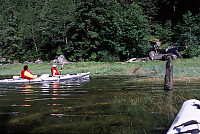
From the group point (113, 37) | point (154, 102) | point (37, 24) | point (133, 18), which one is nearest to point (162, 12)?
point (133, 18)

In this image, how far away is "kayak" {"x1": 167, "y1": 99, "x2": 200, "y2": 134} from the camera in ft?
13.5

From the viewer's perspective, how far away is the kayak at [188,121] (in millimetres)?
4105

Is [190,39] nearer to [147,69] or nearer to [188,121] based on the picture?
[147,69]

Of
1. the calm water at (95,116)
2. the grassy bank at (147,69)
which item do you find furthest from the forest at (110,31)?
the calm water at (95,116)

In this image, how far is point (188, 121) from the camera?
4.37 metres

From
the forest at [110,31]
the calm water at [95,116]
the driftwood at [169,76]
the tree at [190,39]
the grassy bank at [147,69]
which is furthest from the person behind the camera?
the forest at [110,31]

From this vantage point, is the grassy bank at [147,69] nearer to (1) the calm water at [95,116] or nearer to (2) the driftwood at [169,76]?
(2) the driftwood at [169,76]

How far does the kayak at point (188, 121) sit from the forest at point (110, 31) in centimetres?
2632

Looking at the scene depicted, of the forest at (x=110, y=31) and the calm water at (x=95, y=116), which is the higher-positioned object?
the forest at (x=110, y=31)

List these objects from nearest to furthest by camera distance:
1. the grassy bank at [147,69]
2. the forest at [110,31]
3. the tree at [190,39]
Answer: the grassy bank at [147,69] < the tree at [190,39] < the forest at [110,31]

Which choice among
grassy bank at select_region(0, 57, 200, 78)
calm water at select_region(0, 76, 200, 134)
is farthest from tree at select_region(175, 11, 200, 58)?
calm water at select_region(0, 76, 200, 134)

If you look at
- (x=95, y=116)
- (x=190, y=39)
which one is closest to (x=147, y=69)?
(x=190, y=39)

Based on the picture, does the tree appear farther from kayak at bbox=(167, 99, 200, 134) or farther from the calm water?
kayak at bbox=(167, 99, 200, 134)

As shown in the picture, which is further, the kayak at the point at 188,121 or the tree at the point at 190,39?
the tree at the point at 190,39
